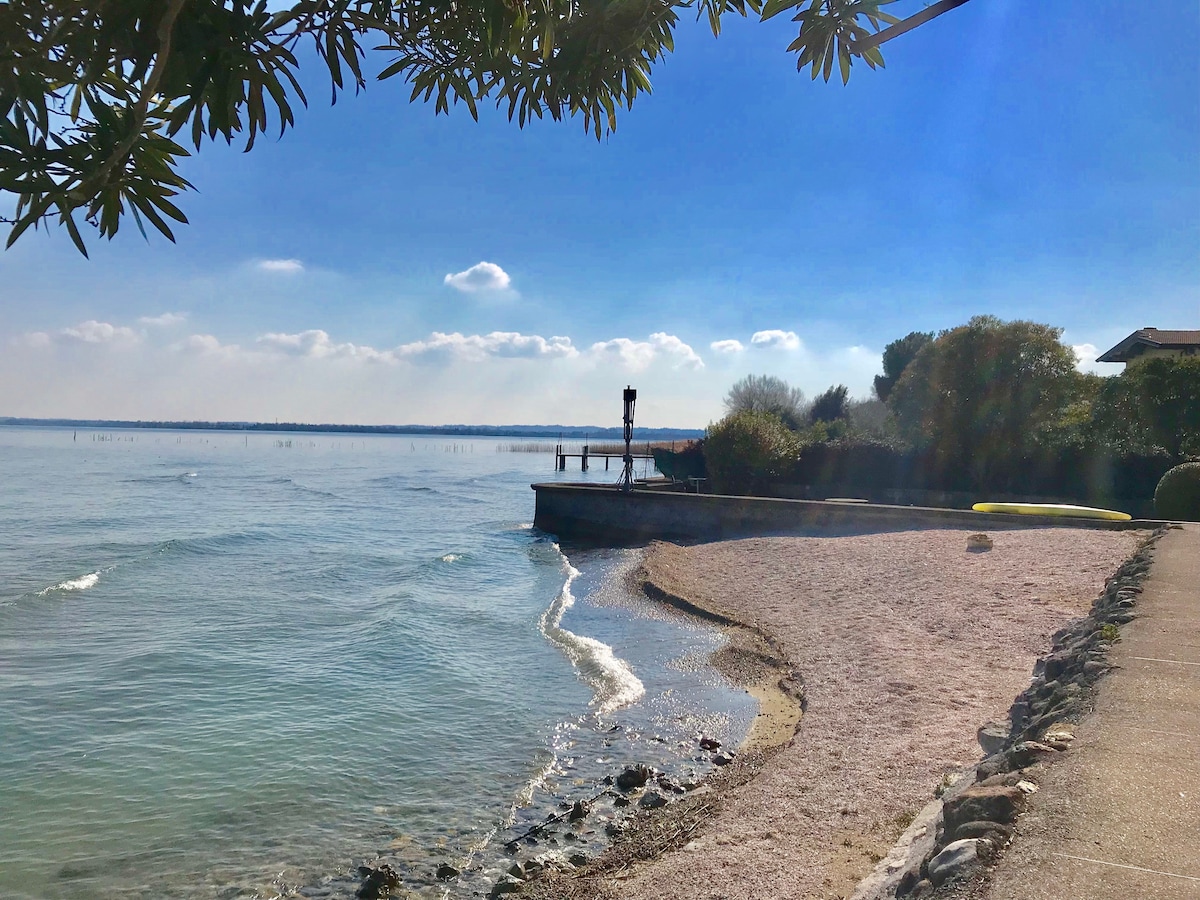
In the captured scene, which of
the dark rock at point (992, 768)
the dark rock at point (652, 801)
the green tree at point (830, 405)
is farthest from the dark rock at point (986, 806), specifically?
the green tree at point (830, 405)

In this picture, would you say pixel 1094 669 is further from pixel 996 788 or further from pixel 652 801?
pixel 652 801

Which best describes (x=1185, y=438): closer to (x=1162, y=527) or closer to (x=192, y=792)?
(x=1162, y=527)

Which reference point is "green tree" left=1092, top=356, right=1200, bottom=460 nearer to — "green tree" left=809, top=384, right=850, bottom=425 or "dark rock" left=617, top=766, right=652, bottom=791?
"dark rock" left=617, top=766, right=652, bottom=791

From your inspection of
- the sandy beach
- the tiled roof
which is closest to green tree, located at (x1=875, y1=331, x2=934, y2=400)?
the tiled roof

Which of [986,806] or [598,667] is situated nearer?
[986,806]

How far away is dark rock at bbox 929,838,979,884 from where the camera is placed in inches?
95.3

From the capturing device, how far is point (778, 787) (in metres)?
5.84

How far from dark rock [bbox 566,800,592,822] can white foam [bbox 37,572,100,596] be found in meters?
14.7

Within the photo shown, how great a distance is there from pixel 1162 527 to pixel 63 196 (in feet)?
53.9

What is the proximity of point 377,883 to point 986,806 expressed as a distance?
4.01 m

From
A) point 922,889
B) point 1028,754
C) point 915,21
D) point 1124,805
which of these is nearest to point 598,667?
point 1028,754

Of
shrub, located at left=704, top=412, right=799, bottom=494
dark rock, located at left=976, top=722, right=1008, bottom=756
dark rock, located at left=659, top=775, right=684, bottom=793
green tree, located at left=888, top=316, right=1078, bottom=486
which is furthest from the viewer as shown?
shrub, located at left=704, top=412, right=799, bottom=494

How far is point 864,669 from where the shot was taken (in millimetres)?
8773

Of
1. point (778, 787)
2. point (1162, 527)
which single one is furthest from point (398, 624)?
point (1162, 527)
